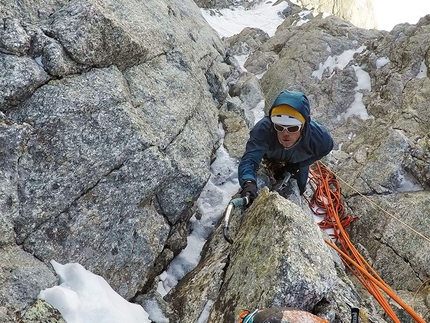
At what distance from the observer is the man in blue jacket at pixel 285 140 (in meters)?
5.33

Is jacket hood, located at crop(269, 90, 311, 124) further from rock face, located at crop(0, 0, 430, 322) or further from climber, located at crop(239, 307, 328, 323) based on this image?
climber, located at crop(239, 307, 328, 323)

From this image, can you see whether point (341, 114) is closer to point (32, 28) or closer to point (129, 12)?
point (129, 12)

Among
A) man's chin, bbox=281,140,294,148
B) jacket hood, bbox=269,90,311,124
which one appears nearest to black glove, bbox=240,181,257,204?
man's chin, bbox=281,140,294,148

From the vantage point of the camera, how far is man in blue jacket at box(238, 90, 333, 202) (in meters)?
5.33

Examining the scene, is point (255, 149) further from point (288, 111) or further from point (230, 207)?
point (230, 207)

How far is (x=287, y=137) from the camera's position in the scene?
18.4 feet

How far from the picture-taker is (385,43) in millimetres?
15148

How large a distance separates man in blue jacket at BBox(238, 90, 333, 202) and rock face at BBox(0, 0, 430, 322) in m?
0.71

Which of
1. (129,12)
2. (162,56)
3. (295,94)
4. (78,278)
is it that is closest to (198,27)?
(162,56)

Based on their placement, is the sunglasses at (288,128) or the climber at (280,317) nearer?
the climber at (280,317)

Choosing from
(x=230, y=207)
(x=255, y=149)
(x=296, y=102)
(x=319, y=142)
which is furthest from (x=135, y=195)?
(x=319, y=142)

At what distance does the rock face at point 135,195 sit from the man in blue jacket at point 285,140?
707 mm

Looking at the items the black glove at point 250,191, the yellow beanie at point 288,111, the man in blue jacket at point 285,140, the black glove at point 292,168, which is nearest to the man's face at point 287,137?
the man in blue jacket at point 285,140

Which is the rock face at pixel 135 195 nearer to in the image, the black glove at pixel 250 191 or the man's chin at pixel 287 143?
the black glove at pixel 250 191
